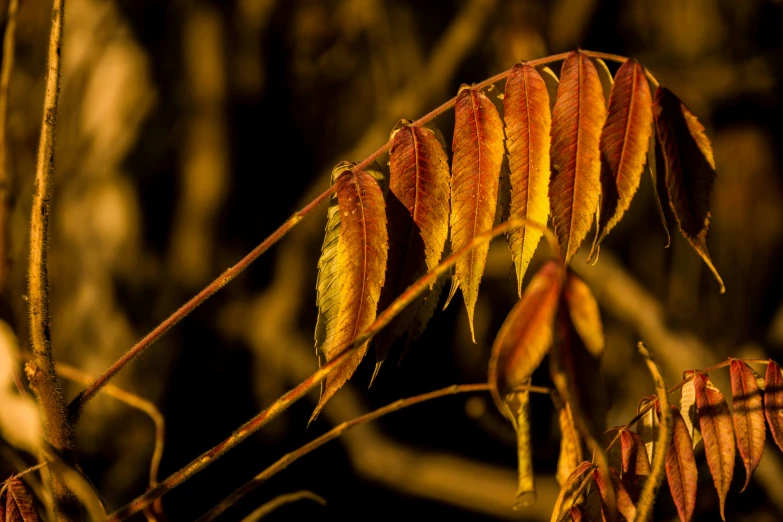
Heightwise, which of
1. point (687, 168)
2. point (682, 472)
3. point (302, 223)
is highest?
point (302, 223)

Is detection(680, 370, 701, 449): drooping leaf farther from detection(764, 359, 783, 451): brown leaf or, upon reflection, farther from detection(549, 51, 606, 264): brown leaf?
detection(549, 51, 606, 264): brown leaf

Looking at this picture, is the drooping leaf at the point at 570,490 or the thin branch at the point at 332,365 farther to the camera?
the drooping leaf at the point at 570,490

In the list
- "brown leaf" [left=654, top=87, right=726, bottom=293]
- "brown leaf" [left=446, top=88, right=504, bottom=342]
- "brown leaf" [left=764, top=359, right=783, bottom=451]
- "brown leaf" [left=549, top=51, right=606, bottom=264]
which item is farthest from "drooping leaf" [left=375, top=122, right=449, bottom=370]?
"brown leaf" [left=764, top=359, right=783, bottom=451]

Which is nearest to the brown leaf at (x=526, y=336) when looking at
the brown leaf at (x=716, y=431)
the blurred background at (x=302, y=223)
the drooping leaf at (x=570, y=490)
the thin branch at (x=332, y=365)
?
the thin branch at (x=332, y=365)

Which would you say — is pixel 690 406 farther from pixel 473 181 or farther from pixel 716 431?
pixel 473 181

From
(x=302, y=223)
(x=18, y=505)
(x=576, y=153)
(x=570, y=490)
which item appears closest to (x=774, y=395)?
(x=570, y=490)

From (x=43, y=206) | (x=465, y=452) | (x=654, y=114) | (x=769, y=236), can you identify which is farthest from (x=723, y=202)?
(x=43, y=206)

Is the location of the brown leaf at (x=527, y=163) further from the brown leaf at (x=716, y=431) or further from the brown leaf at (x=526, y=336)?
the brown leaf at (x=716, y=431)
